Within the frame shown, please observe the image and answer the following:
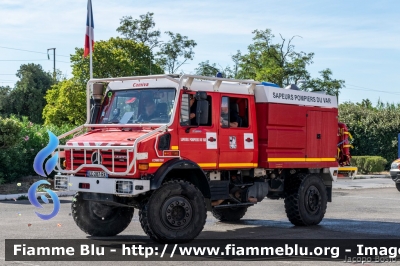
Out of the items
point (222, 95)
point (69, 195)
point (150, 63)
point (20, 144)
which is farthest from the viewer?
point (150, 63)

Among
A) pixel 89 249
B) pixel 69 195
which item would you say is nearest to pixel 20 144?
pixel 69 195

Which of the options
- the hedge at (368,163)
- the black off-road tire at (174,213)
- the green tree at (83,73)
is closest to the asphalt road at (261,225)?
the black off-road tire at (174,213)

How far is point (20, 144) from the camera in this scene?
2339 cm

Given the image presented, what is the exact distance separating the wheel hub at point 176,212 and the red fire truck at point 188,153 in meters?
0.02

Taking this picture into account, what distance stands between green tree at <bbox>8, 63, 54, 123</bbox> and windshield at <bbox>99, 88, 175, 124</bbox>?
187 ft

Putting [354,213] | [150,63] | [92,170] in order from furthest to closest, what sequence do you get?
[150,63]
[354,213]
[92,170]

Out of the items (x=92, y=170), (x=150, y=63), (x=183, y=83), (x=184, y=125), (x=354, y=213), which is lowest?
(x=354, y=213)

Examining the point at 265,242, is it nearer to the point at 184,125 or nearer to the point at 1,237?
the point at 184,125

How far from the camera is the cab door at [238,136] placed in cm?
1227

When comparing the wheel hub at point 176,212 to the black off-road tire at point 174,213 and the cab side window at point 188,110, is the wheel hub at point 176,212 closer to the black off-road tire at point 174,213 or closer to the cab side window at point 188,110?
the black off-road tire at point 174,213

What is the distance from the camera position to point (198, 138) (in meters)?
11.7

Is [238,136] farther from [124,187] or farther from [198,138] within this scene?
[124,187]

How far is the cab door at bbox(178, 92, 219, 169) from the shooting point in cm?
1149

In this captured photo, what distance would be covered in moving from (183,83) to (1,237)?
4.11 meters
